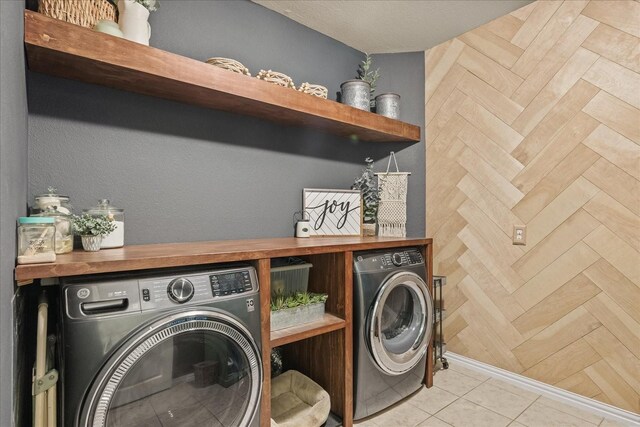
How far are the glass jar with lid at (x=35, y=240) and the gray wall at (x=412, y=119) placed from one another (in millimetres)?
2146

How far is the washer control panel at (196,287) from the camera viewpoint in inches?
43.8

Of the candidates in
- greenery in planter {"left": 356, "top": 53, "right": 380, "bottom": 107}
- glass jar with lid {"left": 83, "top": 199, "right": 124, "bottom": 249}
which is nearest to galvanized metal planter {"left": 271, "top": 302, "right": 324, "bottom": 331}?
glass jar with lid {"left": 83, "top": 199, "right": 124, "bottom": 249}

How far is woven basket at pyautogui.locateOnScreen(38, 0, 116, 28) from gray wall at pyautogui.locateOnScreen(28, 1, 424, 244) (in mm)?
318

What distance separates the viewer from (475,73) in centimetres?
232

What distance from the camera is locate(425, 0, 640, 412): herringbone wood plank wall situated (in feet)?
5.76

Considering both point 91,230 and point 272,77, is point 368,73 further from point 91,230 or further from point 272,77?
point 91,230

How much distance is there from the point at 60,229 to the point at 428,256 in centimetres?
191

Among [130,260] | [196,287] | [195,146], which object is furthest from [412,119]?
[130,260]

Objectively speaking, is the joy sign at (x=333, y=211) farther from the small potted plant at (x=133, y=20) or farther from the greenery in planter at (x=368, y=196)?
the small potted plant at (x=133, y=20)

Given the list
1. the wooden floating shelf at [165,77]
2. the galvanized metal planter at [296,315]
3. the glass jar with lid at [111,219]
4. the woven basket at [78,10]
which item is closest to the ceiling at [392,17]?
the wooden floating shelf at [165,77]

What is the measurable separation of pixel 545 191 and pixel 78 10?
98.4 inches

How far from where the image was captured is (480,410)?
1.88m

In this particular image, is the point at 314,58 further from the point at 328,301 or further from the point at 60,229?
the point at 60,229

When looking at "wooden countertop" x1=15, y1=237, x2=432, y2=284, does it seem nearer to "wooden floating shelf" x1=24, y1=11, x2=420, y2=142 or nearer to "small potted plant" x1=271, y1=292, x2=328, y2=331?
"small potted plant" x1=271, y1=292, x2=328, y2=331
